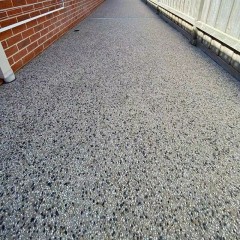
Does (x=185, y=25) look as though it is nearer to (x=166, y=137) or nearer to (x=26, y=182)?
(x=166, y=137)

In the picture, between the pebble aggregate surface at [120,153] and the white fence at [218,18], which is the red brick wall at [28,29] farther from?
the white fence at [218,18]

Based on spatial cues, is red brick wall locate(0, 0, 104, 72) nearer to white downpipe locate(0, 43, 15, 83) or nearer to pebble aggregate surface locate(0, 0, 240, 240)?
white downpipe locate(0, 43, 15, 83)

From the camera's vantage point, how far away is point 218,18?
2.30 m

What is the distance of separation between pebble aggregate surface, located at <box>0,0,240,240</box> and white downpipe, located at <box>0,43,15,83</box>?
0.08 m

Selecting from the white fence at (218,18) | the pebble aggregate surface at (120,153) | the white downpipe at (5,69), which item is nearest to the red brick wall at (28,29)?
the white downpipe at (5,69)

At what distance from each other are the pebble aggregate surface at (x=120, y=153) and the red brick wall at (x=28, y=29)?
220 mm

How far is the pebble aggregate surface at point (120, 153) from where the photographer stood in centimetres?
85

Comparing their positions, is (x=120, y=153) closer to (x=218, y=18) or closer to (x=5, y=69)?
(x=5, y=69)

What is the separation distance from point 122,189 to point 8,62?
1.82 metres

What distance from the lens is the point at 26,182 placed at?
103 centimetres

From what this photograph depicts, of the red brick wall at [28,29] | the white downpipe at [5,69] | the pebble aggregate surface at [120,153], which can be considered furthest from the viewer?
the red brick wall at [28,29]

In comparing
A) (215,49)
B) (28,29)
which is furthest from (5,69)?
(215,49)

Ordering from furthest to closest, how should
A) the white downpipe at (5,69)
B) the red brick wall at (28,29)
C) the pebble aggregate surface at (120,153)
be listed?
1. the red brick wall at (28,29)
2. the white downpipe at (5,69)
3. the pebble aggregate surface at (120,153)

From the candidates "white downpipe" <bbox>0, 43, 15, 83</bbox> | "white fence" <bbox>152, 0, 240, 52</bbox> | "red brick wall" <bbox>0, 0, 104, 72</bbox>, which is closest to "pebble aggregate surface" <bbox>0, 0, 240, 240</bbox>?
"white downpipe" <bbox>0, 43, 15, 83</bbox>
